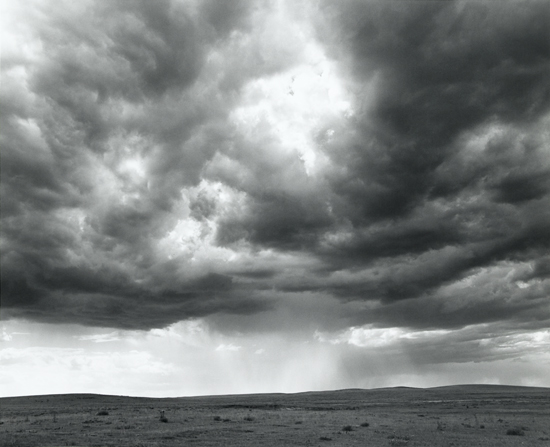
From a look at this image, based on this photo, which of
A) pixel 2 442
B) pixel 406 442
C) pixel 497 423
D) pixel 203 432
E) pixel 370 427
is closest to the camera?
pixel 2 442

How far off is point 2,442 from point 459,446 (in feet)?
107

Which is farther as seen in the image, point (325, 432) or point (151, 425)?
point (151, 425)

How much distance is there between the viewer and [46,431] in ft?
144

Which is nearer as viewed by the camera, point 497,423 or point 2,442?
point 2,442

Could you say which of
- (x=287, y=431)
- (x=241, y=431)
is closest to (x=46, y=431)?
(x=241, y=431)

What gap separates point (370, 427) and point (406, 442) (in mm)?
12118

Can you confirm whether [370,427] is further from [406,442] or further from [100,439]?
[100,439]

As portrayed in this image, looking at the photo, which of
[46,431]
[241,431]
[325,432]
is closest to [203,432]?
[241,431]

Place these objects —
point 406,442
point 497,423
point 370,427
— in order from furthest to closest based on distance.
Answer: point 497,423, point 370,427, point 406,442

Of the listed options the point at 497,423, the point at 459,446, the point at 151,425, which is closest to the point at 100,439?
the point at 151,425

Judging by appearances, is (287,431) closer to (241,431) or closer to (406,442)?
(241,431)

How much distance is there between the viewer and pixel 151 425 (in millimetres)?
48844

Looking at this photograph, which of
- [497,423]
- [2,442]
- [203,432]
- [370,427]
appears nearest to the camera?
[2,442]

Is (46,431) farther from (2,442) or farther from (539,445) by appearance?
(539,445)
